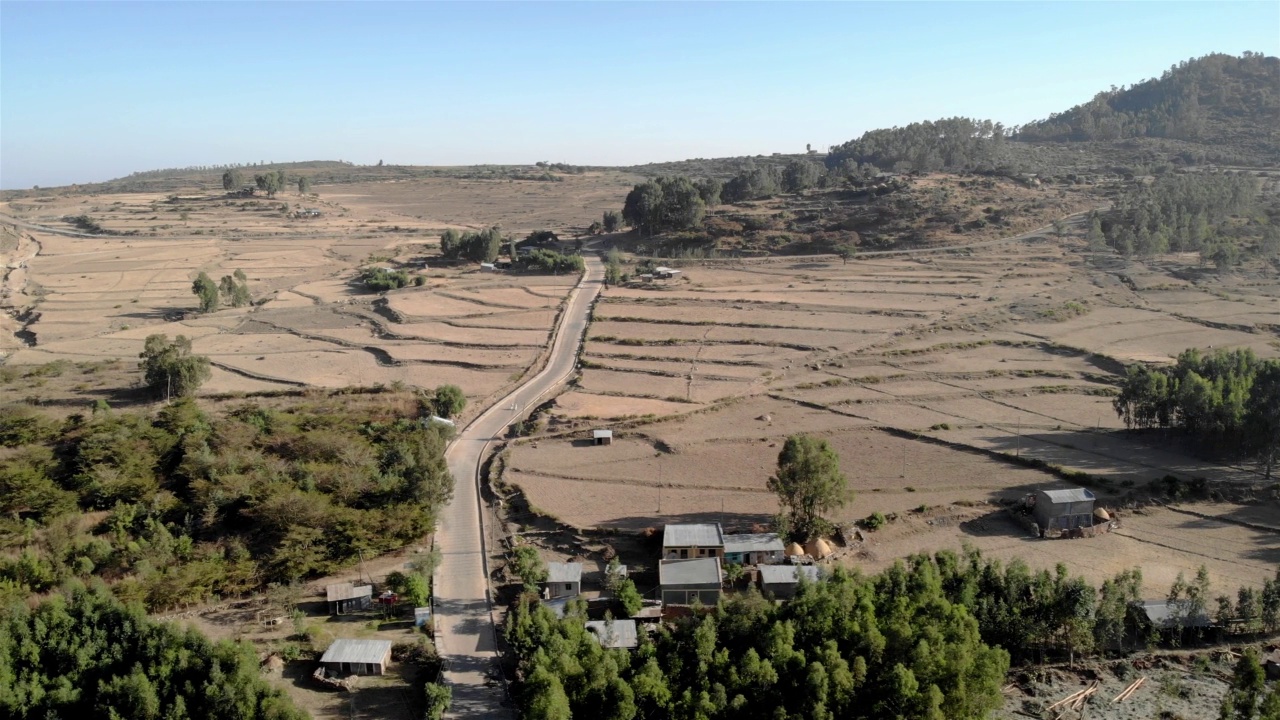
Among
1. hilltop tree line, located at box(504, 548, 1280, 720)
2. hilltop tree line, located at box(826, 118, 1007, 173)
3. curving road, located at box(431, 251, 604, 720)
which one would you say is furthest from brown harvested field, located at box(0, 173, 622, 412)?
hilltop tree line, located at box(826, 118, 1007, 173)

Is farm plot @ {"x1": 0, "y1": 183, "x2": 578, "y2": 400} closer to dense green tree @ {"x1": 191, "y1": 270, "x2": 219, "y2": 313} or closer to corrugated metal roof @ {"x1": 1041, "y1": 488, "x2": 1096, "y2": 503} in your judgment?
dense green tree @ {"x1": 191, "y1": 270, "x2": 219, "y2": 313}

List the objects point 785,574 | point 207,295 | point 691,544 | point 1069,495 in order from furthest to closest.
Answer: point 207,295 < point 1069,495 < point 691,544 < point 785,574

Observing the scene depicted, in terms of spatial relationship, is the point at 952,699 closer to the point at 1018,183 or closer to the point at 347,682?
the point at 347,682

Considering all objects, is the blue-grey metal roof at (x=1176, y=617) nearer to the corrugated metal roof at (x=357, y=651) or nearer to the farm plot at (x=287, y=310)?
the corrugated metal roof at (x=357, y=651)

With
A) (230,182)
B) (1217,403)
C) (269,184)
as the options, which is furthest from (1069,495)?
(230,182)

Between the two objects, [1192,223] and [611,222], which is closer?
[1192,223]

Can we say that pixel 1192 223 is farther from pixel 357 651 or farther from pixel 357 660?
pixel 357 660
